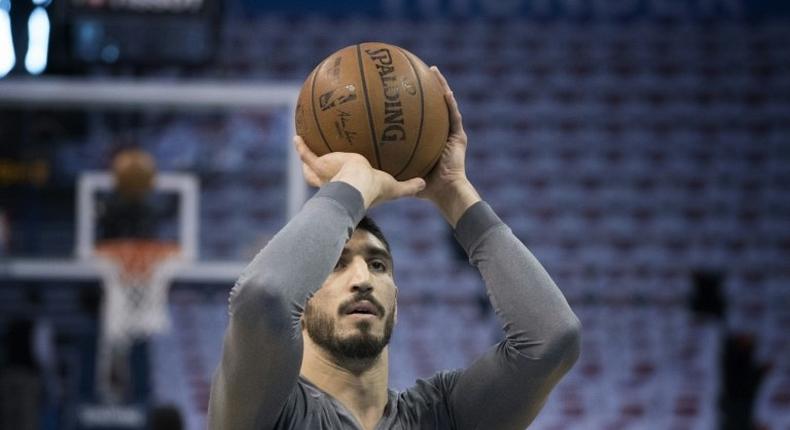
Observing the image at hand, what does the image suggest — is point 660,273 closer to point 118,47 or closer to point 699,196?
point 699,196

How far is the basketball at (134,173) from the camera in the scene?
7676 mm

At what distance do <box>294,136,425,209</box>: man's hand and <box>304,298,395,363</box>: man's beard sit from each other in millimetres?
252

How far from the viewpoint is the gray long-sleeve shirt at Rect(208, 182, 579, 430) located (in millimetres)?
2082

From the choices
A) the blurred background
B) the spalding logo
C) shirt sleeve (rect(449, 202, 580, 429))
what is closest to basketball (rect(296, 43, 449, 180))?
the spalding logo

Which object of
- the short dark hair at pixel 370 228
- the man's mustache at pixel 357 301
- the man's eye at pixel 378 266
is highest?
the short dark hair at pixel 370 228

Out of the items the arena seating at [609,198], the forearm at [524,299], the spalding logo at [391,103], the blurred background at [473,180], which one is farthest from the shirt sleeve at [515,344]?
the arena seating at [609,198]

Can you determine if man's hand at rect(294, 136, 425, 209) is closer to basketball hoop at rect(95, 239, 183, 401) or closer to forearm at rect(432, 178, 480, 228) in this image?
forearm at rect(432, 178, 480, 228)

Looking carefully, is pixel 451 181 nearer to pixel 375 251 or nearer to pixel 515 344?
pixel 375 251

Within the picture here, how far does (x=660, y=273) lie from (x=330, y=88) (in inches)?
375

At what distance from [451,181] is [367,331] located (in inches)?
17.1

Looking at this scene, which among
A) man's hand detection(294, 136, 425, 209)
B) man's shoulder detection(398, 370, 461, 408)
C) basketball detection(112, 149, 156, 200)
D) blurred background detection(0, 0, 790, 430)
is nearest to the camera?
man's hand detection(294, 136, 425, 209)

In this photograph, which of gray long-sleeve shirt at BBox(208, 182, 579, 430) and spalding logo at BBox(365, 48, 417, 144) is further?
spalding logo at BBox(365, 48, 417, 144)

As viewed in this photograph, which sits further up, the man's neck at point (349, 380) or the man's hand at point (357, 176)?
the man's hand at point (357, 176)

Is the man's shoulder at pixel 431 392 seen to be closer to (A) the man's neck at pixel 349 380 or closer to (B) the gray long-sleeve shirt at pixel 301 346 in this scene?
(B) the gray long-sleeve shirt at pixel 301 346
